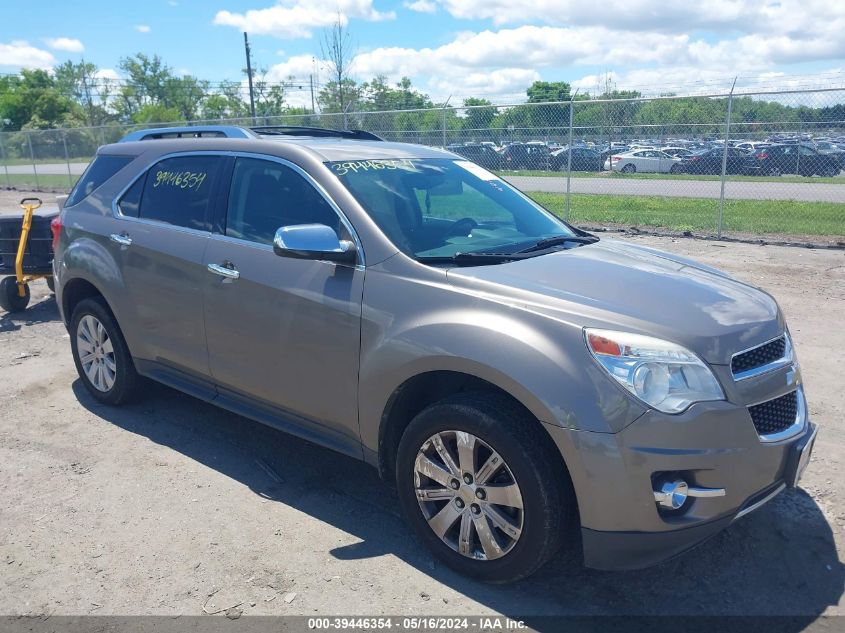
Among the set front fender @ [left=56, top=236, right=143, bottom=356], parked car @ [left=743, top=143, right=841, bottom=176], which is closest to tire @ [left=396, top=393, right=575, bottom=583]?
front fender @ [left=56, top=236, right=143, bottom=356]

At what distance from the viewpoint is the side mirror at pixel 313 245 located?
11.4ft

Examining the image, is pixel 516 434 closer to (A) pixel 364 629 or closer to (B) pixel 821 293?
(A) pixel 364 629

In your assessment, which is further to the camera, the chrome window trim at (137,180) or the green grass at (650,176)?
the green grass at (650,176)

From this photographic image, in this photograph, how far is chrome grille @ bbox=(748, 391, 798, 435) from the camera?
294 centimetres

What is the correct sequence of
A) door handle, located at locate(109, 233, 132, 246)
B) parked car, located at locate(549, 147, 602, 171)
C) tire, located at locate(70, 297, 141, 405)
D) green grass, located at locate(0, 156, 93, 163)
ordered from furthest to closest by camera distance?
green grass, located at locate(0, 156, 93, 163) < parked car, located at locate(549, 147, 602, 171) < tire, located at locate(70, 297, 141, 405) < door handle, located at locate(109, 233, 132, 246)

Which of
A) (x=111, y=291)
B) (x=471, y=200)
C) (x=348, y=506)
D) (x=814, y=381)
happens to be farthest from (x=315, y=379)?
(x=814, y=381)

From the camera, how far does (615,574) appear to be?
131 inches

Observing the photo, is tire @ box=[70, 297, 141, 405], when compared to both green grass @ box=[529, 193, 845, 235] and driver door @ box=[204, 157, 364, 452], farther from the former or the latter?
green grass @ box=[529, 193, 845, 235]

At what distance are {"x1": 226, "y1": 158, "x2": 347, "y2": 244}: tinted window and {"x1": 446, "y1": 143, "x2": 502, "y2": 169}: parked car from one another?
471 inches

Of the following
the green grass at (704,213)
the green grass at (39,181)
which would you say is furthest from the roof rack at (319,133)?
the green grass at (39,181)

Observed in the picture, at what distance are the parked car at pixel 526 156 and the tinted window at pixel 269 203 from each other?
40.1 feet

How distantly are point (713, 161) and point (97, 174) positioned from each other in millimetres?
12659

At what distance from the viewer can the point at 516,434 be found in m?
2.95

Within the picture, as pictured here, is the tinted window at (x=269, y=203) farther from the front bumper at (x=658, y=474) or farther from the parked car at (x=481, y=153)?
the parked car at (x=481, y=153)
